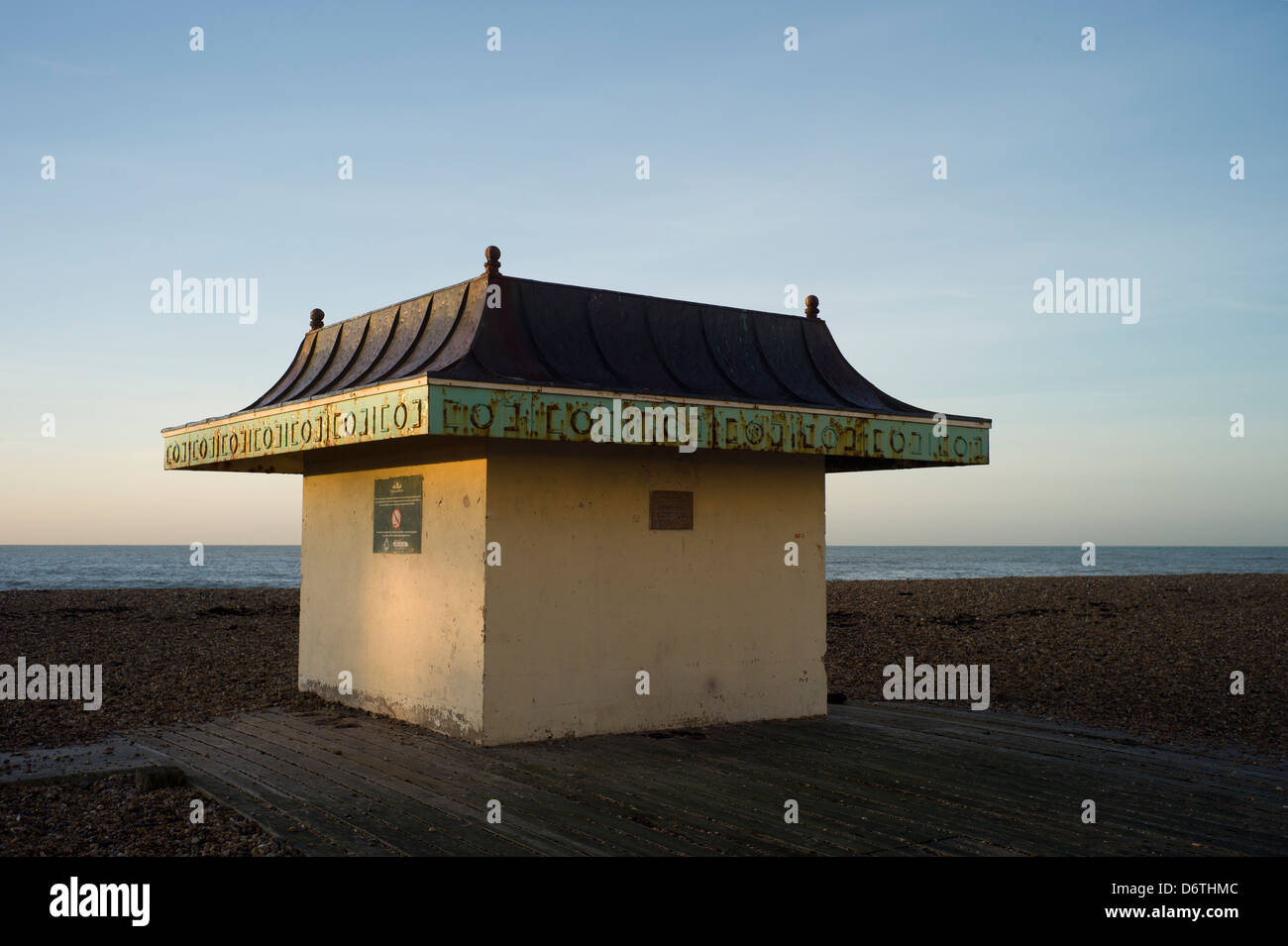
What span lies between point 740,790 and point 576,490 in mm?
3044

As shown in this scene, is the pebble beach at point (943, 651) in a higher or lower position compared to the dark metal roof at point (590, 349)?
lower

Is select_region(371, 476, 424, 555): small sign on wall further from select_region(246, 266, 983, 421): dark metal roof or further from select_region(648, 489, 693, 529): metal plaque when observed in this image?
select_region(648, 489, 693, 529): metal plaque

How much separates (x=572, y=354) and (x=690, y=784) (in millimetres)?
3695

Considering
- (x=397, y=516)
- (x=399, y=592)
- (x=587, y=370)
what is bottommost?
(x=399, y=592)

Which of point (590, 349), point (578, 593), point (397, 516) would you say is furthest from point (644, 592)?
point (397, 516)

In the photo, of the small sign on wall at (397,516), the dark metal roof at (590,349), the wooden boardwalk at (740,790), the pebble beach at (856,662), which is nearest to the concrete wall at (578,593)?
the small sign on wall at (397,516)

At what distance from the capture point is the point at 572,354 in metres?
9.05

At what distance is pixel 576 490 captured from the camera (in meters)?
9.05

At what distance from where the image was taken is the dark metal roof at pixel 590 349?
8680mm

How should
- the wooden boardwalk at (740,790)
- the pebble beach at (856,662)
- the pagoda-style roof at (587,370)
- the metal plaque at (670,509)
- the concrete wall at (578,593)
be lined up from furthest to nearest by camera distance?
the metal plaque at (670,509) < the concrete wall at (578,593) < the pagoda-style roof at (587,370) < the pebble beach at (856,662) < the wooden boardwalk at (740,790)

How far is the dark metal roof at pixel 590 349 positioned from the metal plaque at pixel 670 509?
3.26 feet

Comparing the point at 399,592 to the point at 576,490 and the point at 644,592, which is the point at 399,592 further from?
the point at 644,592

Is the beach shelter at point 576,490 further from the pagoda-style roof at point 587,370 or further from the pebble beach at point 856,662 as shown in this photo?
the pebble beach at point 856,662

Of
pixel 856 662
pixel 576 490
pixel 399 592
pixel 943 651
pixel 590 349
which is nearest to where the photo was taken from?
pixel 576 490
